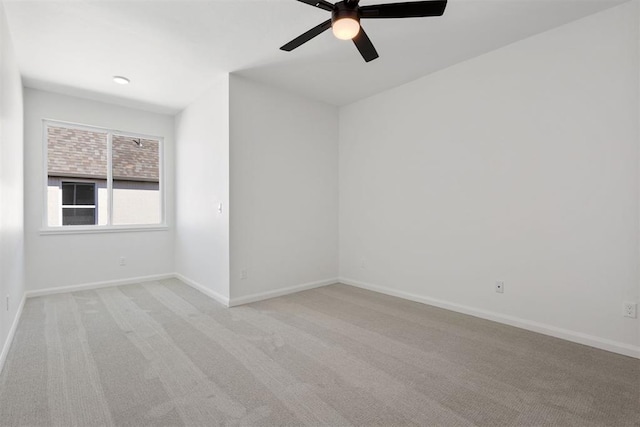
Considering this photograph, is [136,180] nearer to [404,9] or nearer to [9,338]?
[9,338]

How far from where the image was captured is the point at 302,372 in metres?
2.15

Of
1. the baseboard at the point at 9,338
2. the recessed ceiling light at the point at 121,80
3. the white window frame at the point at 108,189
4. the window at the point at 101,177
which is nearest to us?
the baseboard at the point at 9,338

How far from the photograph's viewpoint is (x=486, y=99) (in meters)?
3.15

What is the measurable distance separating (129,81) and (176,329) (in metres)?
2.90

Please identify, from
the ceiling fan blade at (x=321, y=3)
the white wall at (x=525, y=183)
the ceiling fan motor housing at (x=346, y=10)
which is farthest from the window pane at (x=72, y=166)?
the ceiling fan motor housing at (x=346, y=10)

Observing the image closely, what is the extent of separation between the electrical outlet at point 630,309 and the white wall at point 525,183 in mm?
39

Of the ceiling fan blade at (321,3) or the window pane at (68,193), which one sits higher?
the ceiling fan blade at (321,3)

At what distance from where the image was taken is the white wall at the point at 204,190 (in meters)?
3.72

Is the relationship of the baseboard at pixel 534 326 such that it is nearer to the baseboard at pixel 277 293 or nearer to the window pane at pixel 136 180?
the baseboard at pixel 277 293

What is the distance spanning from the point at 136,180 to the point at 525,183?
5.04 metres

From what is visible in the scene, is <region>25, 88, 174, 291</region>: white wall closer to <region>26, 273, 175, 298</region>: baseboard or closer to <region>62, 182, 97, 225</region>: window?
<region>26, 273, 175, 298</region>: baseboard

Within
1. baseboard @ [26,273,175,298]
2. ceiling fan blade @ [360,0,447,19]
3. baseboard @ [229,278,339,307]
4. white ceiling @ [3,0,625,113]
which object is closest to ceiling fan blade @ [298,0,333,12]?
ceiling fan blade @ [360,0,447,19]

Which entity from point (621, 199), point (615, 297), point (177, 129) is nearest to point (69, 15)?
point (177, 129)

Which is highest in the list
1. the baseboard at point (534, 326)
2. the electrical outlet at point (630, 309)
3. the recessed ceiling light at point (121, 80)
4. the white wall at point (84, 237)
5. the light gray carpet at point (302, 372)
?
the recessed ceiling light at point (121, 80)
